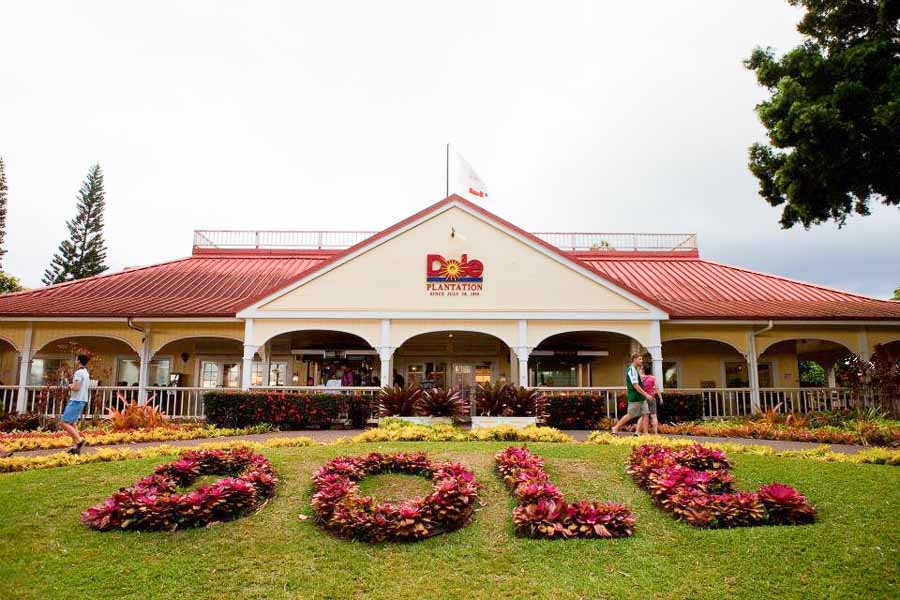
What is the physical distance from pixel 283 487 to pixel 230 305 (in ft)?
38.4

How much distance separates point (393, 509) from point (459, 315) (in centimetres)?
1094

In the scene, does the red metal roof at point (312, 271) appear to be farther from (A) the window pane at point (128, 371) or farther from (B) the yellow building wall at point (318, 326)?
(A) the window pane at point (128, 371)

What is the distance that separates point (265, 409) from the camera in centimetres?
1511

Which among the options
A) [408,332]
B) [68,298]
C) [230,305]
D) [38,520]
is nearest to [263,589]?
[38,520]

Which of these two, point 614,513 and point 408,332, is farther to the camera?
point 408,332

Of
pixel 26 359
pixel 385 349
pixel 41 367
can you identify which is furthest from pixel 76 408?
pixel 41 367

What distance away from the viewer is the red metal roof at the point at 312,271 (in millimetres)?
17953

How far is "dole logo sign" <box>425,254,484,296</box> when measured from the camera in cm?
1786

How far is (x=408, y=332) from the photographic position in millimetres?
17766

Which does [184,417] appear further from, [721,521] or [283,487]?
[721,521]

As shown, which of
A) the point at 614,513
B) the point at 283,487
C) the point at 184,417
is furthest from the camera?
the point at 184,417

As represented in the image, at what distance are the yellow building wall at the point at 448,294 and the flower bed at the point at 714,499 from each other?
30.9ft

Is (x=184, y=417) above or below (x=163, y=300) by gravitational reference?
below

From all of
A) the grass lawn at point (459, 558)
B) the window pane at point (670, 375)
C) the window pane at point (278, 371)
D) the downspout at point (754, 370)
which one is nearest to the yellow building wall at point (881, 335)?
the downspout at point (754, 370)
